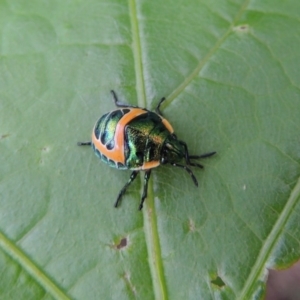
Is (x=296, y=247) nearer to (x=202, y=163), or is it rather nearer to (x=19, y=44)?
(x=202, y=163)

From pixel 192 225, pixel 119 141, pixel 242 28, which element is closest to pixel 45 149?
pixel 119 141

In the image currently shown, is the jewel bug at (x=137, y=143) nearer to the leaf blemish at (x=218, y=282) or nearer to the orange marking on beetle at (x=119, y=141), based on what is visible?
the orange marking on beetle at (x=119, y=141)

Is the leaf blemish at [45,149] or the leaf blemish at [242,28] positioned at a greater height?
the leaf blemish at [242,28]

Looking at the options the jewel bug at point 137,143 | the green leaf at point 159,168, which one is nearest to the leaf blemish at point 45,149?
the green leaf at point 159,168

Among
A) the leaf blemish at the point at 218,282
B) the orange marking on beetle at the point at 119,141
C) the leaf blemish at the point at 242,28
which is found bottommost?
the leaf blemish at the point at 218,282

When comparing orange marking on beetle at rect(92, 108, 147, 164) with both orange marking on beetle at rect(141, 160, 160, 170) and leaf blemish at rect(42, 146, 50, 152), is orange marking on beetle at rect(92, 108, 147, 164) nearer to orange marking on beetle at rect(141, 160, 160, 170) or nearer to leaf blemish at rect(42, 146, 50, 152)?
orange marking on beetle at rect(141, 160, 160, 170)
